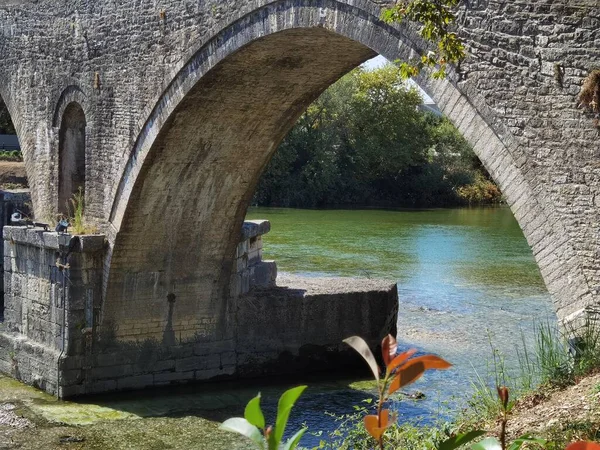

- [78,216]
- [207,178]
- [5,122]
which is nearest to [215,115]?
[207,178]

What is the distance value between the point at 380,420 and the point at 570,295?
13.1 ft

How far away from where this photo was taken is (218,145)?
10016 mm

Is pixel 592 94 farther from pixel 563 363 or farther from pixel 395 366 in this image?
pixel 395 366

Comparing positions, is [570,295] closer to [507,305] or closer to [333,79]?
[333,79]

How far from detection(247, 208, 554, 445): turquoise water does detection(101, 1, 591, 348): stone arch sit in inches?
74.8

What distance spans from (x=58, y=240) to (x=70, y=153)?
1908mm

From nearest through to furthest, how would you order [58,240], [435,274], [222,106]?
[222,106]
[58,240]
[435,274]

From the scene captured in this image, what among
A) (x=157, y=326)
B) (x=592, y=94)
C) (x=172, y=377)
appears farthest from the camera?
(x=157, y=326)

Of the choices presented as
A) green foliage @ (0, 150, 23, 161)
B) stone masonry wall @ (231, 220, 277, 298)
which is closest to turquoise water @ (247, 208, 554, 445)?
stone masonry wall @ (231, 220, 277, 298)

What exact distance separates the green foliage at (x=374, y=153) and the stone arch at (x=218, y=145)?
20.5 m

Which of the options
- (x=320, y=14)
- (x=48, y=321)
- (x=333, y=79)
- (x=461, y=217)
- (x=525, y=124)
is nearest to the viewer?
(x=525, y=124)

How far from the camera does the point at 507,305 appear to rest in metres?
14.0

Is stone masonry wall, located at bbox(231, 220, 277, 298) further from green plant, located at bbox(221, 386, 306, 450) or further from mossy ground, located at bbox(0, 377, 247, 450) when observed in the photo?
green plant, located at bbox(221, 386, 306, 450)

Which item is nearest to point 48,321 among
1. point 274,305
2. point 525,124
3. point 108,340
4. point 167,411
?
point 108,340
